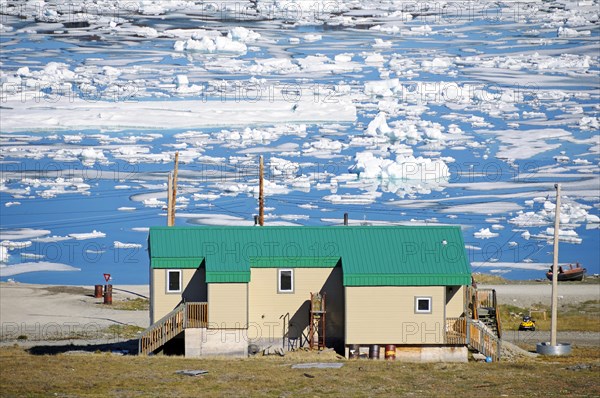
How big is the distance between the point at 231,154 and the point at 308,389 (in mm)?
51813

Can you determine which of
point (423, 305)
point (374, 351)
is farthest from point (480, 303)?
point (374, 351)

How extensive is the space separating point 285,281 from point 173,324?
3.84 m

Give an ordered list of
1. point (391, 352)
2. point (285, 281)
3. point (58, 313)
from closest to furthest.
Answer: point (391, 352), point (285, 281), point (58, 313)

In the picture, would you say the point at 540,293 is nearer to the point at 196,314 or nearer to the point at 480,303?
the point at 480,303

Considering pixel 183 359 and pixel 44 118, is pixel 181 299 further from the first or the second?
pixel 44 118

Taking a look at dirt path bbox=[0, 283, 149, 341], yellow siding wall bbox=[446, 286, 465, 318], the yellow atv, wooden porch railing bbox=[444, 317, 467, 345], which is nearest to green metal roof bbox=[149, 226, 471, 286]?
yellow siding wall bbox=[446, 286, 465, 318]

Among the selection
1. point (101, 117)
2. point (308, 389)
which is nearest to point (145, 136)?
point (101, 117)

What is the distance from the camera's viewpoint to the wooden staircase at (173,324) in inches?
1577

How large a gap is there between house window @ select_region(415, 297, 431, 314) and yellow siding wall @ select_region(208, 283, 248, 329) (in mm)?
5374

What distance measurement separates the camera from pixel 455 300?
134 ft

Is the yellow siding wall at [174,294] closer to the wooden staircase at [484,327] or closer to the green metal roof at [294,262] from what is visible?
the green metal roof at [294,262]

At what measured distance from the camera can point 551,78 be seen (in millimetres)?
104688

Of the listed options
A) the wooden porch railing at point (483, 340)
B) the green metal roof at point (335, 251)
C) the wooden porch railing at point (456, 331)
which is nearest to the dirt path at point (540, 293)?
the wooden porch railing at point (483, 340)

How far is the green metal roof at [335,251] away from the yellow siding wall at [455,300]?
0.81 metres
